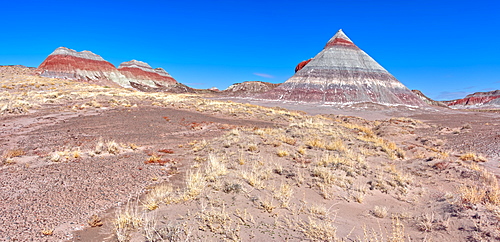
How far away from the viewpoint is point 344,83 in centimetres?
6725

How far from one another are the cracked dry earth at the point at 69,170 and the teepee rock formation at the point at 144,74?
92.0 m

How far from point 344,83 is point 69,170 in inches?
2720

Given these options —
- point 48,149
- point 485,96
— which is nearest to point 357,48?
point 485,96

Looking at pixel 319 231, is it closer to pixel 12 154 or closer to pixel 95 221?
pixel 95 221

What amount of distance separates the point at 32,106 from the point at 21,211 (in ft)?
64.0

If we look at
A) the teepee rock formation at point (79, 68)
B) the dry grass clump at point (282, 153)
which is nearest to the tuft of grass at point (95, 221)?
the dry grass clump at point (282, 153)

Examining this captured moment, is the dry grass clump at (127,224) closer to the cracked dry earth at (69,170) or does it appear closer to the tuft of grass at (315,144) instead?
the cracked dry earth at (69,170)

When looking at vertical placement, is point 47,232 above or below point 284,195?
below

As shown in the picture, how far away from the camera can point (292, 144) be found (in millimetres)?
10883

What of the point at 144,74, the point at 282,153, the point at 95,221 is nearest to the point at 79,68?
the point at 144,74

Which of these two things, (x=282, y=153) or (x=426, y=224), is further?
(x=282, y=153)

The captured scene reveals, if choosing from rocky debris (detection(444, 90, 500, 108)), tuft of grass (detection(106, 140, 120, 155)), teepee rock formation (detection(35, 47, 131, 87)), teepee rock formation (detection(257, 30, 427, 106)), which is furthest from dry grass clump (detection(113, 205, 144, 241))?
rocky debris (detection(444, 90, 500, 108))

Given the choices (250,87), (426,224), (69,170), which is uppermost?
(250,87)

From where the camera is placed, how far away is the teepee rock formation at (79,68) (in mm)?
66188
